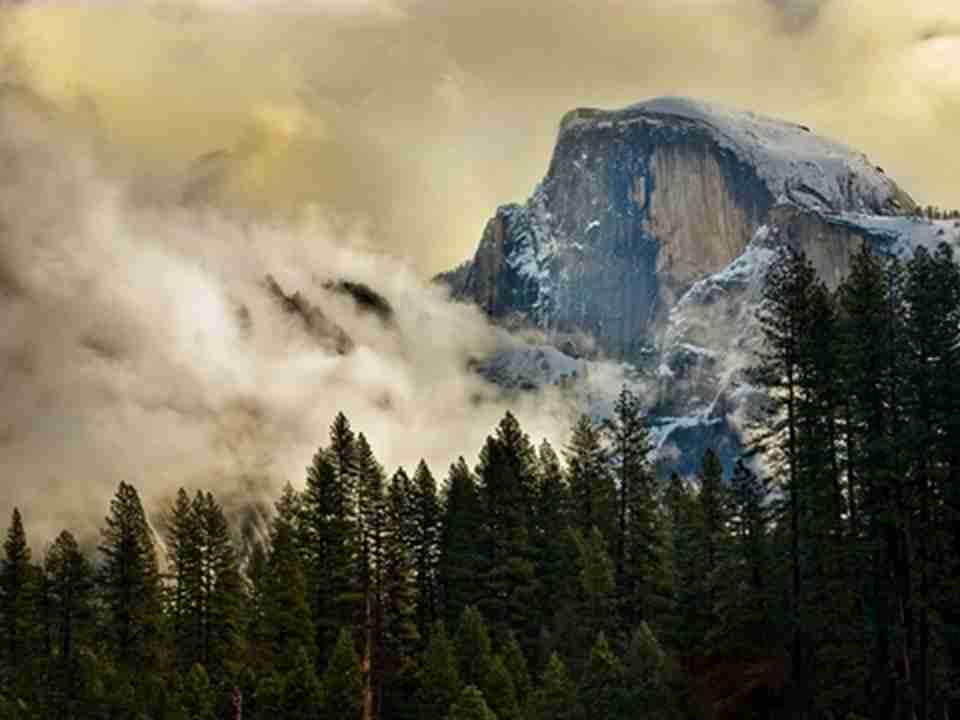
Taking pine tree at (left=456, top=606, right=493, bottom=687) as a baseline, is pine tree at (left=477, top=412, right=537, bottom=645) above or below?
above

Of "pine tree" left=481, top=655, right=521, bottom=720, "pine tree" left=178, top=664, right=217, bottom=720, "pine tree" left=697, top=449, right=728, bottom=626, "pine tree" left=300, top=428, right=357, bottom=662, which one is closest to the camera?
"pine tree" left=481, top=655, right=521, bottom=720

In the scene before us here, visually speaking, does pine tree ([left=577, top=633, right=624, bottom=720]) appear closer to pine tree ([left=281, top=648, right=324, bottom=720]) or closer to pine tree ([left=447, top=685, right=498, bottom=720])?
pine tree ([left=447, top=685, right=498, bottom=720])

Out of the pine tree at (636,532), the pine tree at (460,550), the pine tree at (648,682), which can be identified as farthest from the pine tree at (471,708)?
the pine tree at (460,550)

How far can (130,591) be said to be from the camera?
8388 centimetres

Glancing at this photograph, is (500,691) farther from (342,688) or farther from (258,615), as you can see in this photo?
(258,615)

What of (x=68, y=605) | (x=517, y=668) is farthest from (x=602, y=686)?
(x=68, y=605)

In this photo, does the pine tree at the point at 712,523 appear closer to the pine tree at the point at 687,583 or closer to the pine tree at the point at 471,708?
the pine tree at the point at 687,583

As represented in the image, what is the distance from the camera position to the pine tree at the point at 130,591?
8238cm

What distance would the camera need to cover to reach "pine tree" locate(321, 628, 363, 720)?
6900 centimetres

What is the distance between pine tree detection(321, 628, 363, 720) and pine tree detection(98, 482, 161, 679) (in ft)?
53.5

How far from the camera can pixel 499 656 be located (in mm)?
68000

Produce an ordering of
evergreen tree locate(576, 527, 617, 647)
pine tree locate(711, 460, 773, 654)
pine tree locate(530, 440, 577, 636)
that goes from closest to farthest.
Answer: pine tree locate(711, 460, 773, 654), evergreen tree locate(576, 527, 617, 647), pine tree locate(530, 440, 577, 636)

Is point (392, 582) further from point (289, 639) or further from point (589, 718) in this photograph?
point (589, 718)

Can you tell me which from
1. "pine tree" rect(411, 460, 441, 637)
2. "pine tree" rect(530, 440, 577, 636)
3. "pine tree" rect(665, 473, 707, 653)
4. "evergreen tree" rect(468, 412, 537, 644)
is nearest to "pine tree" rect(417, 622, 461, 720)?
"pine tree" rect(530, 440, 577, 636)
